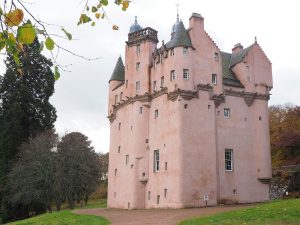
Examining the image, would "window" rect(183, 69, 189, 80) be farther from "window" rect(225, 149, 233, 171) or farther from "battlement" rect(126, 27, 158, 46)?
"window" rect(225, 149, 233, 171)

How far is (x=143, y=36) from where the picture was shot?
4275 centimetres

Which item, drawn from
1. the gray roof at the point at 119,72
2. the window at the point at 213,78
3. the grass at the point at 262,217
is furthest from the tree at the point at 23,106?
the grass at the point at 262,217

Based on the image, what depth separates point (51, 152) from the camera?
4438 cm

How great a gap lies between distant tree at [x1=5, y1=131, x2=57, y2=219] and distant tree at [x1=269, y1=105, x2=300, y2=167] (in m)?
26.7

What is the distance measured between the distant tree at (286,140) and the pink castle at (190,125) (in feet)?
32.9

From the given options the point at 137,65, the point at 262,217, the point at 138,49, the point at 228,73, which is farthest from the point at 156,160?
the point at 262,217

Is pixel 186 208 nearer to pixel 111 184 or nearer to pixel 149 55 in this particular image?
pixel 111 184

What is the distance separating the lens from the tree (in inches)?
1786

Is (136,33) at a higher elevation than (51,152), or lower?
higher

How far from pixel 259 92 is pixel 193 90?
805 centimetres

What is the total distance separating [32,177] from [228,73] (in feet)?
72.2

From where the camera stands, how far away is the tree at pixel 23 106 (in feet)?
149

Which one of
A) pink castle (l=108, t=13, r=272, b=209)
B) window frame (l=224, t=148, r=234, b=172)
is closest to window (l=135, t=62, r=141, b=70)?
pink castle (l=108, t=13, r=272, b=209)

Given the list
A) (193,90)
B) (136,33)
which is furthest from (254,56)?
(136,33)
